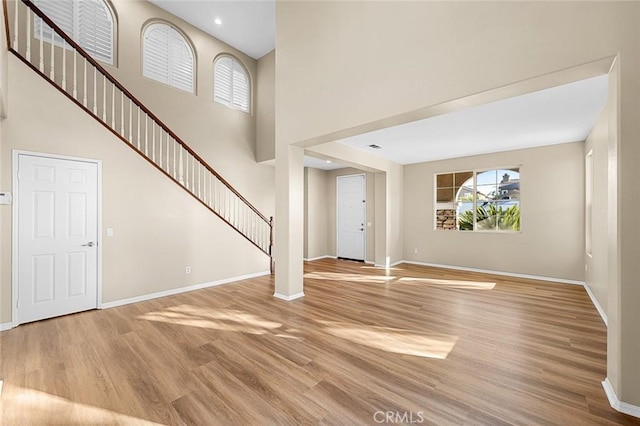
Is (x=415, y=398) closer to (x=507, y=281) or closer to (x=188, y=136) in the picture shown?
(x=507, y=281)

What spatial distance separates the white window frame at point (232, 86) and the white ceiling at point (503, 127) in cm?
300

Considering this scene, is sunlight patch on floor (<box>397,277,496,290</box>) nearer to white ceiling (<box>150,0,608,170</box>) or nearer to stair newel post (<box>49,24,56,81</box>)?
white ceiling (<box>150,0,608,170</box>)

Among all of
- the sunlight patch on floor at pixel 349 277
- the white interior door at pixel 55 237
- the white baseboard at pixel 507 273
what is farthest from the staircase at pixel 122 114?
the white baseboard at pixel 507 273

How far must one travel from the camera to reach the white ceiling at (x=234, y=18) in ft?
16.5

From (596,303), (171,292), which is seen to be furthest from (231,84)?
(596,303)

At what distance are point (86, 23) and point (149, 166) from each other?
2.67m

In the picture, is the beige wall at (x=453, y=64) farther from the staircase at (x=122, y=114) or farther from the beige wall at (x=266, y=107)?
the staircase at (x=122, y=114)

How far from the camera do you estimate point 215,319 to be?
337 centimetres

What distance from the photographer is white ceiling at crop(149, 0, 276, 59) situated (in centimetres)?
504

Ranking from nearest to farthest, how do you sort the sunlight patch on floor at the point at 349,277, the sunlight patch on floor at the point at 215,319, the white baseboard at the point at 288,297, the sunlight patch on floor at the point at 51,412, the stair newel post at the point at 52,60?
the sunlight patch on floor at the point at 51,412, the sunlight patch on floor at the point at 215,319, the stair newel post at the point at 52,60, the white baseboard at the point at 288,297, the sunlight patch on floor at the point at 349,277

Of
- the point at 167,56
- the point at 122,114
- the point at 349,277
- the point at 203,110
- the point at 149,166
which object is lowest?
the point at 349,277

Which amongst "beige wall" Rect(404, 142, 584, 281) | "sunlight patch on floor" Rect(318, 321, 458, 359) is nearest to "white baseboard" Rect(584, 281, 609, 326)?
"beige wall" Rect(404, 142, 584, 281)

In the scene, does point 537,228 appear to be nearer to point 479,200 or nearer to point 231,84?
point 479,200

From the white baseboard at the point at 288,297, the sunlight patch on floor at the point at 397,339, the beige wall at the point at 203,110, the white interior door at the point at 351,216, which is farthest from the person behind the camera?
the white interior door at the point at 351,216
